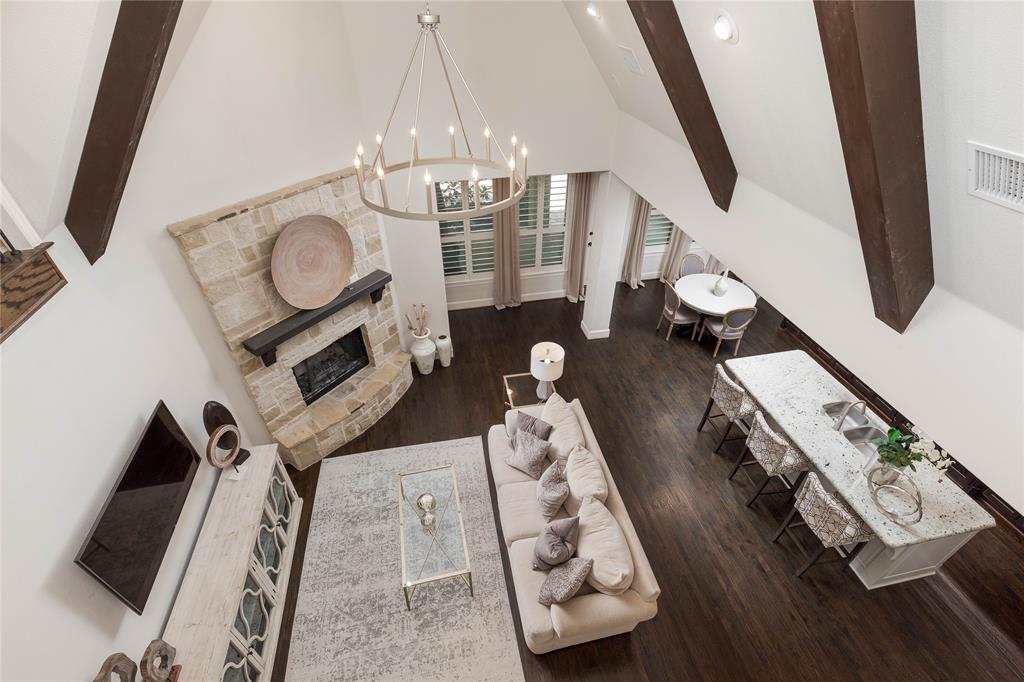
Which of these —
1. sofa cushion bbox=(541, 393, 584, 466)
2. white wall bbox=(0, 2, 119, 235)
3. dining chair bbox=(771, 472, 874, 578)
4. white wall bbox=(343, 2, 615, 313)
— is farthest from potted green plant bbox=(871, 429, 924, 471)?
white wall bbox=(0, 2, 119, 235)

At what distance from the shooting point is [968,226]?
1798 millimetres

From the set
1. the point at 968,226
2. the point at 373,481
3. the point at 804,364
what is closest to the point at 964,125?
the point at 968,226

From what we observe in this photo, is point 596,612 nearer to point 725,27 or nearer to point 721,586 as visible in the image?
point 721,586

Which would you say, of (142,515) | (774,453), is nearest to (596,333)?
(774,453)

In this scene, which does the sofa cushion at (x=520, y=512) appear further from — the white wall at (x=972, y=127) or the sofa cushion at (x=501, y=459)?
the white wall at (x=972, y=127)

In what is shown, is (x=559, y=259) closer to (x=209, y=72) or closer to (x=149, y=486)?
(x=209, y=72)

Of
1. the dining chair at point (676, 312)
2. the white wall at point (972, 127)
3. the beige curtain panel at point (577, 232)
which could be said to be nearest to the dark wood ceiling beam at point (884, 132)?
the white wall at point (972, 127)

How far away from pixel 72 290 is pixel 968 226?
405cm

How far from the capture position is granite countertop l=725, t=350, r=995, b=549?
3.38 meters

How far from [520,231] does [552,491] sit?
417 centimetres

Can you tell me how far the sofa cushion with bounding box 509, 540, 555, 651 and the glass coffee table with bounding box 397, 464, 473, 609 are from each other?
0.38 metres

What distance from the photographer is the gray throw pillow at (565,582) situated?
319cm

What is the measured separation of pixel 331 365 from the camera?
5.15 meters

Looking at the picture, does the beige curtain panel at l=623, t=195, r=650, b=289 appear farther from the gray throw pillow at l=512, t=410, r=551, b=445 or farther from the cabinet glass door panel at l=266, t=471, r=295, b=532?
the cabinet glass door panel at l=266, t=471, r=295, b=532
